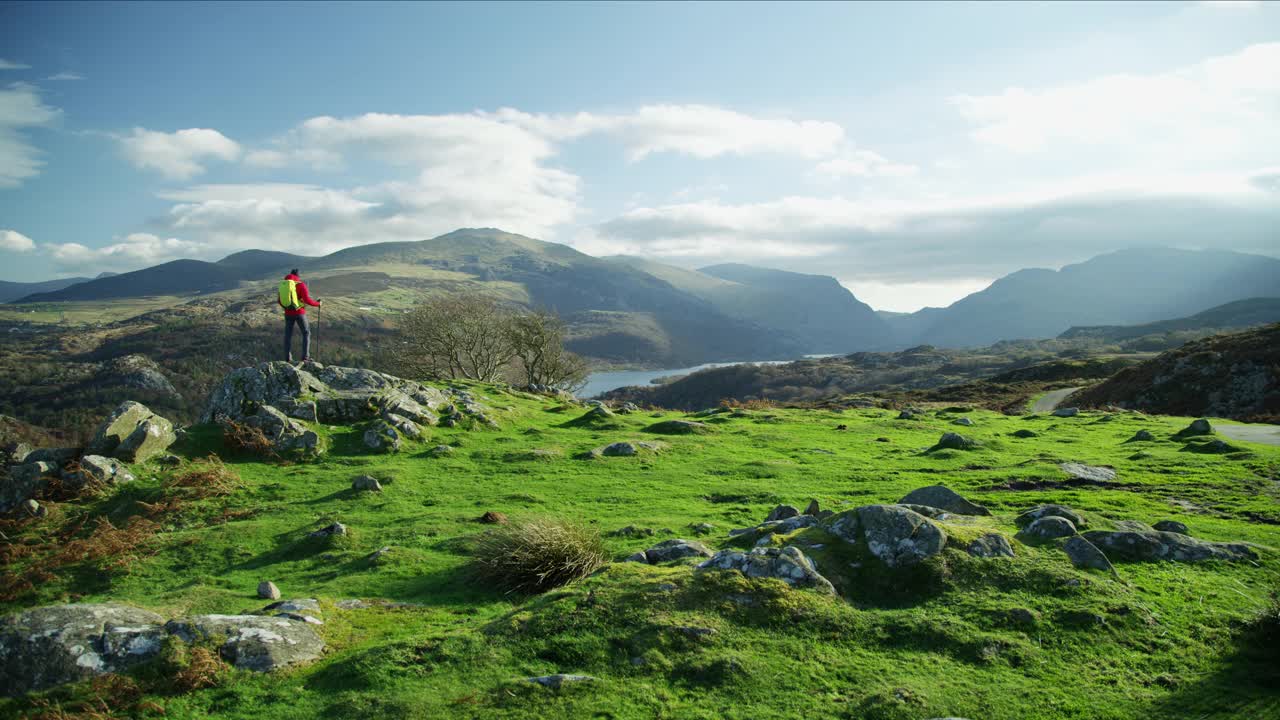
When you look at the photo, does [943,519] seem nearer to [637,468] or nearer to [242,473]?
[637,468]

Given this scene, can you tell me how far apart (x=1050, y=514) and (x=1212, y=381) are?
55895 mm

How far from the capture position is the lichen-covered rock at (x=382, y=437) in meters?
23.5

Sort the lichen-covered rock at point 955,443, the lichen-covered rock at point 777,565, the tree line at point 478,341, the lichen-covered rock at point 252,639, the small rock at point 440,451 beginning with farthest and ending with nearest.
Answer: the tree line at point 478,341 → the lichen-covered rock at point 955,443 → the small rock at point 440,451 → the lichen-covered rock at point 777,565 → the lichen-covered rock at point 252,639

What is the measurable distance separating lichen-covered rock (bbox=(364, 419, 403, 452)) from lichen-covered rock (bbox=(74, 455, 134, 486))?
23.6 ft

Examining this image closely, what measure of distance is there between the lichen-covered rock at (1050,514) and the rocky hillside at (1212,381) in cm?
4727

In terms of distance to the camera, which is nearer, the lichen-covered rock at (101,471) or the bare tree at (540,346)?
the lichen-covered rock at (101,471)

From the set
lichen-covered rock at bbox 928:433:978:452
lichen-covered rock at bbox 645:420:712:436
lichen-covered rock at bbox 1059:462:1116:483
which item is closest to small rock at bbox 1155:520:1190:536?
lichen-covered rock at bbox 1059:462:1116:483

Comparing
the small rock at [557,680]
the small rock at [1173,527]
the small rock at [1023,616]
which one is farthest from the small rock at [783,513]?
the small rock at [557,680]

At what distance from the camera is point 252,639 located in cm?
859

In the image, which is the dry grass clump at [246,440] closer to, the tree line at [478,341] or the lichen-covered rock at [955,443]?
the lichen-covered rock at [955,443]

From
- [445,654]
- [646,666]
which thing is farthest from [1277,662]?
[445,654]

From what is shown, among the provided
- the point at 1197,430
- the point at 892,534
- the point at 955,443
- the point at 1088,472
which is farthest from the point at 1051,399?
the point at 892,534

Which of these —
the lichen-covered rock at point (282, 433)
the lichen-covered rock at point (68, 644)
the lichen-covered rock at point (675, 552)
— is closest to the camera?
the lichen-covered rock at point (68, 644)

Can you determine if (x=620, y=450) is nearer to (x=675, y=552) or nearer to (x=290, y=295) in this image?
(x=675, y=552)
